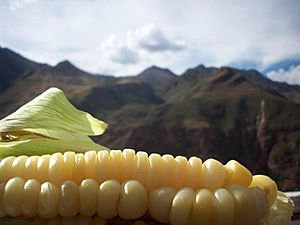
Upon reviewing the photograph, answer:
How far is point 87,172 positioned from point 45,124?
28cm

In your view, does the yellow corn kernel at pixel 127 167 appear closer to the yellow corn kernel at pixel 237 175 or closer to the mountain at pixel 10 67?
the yellow corn kernel at pixel 237 175

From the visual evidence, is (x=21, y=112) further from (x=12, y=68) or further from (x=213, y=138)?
(x=12, y=68)

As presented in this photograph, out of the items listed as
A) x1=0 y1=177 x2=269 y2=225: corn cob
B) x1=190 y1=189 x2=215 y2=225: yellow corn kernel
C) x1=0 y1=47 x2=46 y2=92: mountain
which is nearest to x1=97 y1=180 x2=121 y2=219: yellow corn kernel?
x1=0 y1=177 x2=269 y2=225: corn cob

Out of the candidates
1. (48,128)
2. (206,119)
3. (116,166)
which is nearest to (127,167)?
(116,166)

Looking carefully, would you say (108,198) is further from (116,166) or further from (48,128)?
(48,128)

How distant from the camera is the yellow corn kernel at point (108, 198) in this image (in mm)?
546

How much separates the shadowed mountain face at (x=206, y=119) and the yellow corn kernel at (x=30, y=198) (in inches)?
1162

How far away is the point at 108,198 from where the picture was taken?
54 centimetres

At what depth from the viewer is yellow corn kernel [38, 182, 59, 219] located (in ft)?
1.82

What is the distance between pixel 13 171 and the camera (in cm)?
60

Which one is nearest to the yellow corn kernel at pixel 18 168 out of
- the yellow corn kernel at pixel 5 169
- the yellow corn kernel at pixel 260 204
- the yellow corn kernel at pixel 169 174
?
the yellow corn kernel at pixel 5 169

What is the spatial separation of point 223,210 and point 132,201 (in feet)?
0.40

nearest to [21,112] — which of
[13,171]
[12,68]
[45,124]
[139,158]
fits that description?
[45,124]

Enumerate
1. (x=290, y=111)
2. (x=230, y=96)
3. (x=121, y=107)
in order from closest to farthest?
(x=290, y=111) → (x=230, y=96) → (x=121, y=107)
